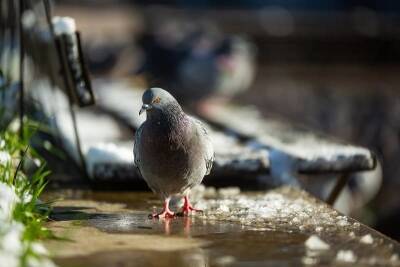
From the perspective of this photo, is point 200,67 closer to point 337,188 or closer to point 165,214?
point 337,188

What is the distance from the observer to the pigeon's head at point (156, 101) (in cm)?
518

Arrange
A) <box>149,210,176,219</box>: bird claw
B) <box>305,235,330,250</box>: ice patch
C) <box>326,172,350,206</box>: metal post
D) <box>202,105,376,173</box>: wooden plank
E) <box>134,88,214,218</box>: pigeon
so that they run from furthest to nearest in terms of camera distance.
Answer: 1. <box>326,172,350,206</box>: metal post
2. <box>202,105,376,173</box>: wooden plank
3. <box>149,210,176,219</box>: bird claw
4. <box>134,88,214,218</box>: pigeon
5. <box>305,235,330,250</box>: ice patch

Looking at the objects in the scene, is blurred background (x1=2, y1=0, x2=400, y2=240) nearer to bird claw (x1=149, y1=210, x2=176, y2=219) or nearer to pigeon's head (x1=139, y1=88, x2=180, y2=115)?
bird claw (x1=149, y1=210, x2=176, y2=219)

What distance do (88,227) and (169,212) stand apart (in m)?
0.55

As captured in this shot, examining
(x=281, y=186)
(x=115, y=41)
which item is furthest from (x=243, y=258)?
(x=115, y=41)

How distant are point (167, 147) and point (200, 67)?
29.1 ft

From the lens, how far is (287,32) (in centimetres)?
2322

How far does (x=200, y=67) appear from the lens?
1405 centimetres

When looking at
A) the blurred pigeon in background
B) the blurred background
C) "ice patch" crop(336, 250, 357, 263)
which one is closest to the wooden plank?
the blurred background

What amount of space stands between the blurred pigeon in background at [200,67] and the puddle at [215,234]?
289 inches

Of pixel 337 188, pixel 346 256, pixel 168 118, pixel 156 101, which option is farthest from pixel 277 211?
pixel 337 188

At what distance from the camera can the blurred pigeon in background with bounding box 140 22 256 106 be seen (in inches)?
541

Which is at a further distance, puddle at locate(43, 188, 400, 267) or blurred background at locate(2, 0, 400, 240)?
blurred background at locate(2, 0, 400, 240)

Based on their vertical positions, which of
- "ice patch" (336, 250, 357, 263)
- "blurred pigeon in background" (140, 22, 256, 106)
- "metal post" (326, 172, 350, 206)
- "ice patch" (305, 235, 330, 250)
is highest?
"blurred pigeon in background" (140, 22, 256, 106)
